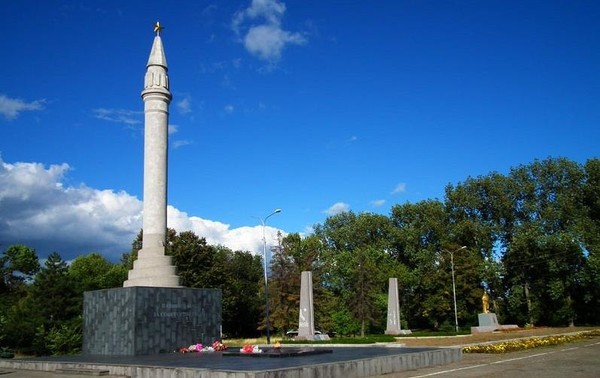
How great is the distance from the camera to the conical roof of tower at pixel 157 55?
90.8 feet

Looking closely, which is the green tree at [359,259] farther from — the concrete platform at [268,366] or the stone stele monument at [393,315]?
the concrete platform at [268,366]

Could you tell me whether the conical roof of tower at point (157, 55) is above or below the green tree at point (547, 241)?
above

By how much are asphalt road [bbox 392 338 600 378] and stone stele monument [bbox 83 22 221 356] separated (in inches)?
425

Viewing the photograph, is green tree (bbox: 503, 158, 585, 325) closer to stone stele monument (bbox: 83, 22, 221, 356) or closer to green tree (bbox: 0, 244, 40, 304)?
stone stele monument (bbox: 83, 22, 221, 356)

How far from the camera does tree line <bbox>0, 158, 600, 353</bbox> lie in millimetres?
52312

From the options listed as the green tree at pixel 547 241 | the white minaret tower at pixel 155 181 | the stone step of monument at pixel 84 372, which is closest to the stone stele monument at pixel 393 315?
the green tree at pixel 547 241

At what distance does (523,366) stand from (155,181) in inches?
691

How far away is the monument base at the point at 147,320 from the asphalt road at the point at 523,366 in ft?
35.3

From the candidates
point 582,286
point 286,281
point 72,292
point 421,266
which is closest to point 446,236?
point 421,266

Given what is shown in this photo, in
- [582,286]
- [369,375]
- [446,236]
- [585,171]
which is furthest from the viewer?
[446,236]

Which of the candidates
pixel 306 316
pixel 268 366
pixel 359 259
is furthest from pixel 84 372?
pixel 359 259

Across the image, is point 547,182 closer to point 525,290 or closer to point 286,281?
point 525,290

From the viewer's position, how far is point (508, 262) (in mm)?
58031

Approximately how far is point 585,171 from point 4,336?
54595mm
